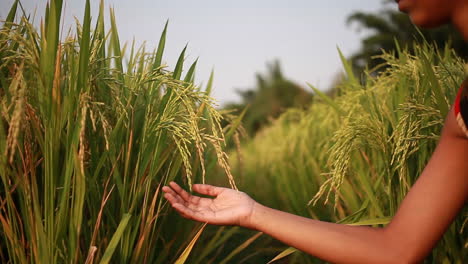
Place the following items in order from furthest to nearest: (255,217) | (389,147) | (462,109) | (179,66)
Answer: (389,147) → (179,66) → (255,217) → (462,109)

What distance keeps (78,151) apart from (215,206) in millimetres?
505

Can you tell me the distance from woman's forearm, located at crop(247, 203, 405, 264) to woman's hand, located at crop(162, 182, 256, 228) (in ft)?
0.30

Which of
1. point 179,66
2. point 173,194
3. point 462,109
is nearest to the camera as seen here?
point 462,109

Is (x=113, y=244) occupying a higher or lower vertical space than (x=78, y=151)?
lower

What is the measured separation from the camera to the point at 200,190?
153cm

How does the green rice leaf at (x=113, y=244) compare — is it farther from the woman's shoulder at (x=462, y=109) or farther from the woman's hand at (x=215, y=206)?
the woman's shoulder at (x=462, y=109)

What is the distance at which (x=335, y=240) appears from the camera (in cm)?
132

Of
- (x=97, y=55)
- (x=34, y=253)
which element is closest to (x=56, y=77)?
(x=97, y=55)

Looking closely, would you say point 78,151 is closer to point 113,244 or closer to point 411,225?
point 113,244

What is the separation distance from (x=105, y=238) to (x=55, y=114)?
446 millimetres

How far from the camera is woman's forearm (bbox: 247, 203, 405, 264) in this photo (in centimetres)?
130

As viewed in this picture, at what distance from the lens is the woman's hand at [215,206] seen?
140 centimetres

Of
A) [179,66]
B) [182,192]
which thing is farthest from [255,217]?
[179,66]

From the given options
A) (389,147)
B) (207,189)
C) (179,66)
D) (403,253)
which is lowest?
(403,253)
